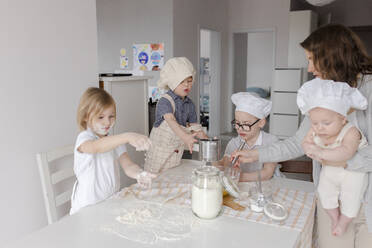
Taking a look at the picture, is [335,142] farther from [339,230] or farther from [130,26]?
[130,26]

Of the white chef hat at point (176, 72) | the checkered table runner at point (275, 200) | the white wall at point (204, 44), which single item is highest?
the white wall at point (204, 44)

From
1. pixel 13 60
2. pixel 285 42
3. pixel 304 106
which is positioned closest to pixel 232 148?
pixel 304 106

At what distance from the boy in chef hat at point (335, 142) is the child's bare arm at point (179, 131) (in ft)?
2.02

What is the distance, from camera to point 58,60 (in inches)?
74.0

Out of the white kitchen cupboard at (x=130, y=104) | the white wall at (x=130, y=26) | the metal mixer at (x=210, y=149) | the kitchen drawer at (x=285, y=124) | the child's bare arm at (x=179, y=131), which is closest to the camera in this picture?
the metal mixer at (x=210, y=149)

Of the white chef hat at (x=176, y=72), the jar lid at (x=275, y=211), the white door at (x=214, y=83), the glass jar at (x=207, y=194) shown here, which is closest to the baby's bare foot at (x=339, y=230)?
the jar lid at (x=275, y=211)

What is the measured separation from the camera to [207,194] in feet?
3.65

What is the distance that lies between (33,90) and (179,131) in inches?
30.5

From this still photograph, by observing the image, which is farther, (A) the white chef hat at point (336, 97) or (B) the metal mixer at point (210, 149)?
(B) the metal mixer at point (210, 149)

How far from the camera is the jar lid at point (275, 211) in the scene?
1154 millimetres

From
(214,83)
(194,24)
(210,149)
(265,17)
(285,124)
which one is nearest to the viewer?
(210,149)

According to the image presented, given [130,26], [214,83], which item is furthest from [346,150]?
[214,83]

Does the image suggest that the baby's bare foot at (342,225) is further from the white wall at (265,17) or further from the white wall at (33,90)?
the white wall at (265,17)

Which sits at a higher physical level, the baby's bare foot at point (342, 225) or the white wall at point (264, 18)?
the white wall at point (264, 18)
